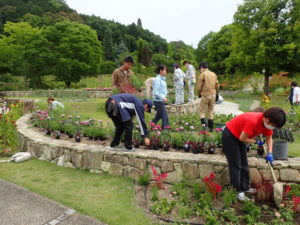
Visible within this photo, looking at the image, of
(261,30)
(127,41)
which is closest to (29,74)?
(261,30)

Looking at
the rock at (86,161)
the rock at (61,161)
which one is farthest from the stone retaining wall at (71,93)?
the rock at (86,161)

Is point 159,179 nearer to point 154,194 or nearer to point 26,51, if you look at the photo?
point 154,194

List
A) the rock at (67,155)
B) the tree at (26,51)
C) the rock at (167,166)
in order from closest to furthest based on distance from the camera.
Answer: the rock at (167,166), the rock at (67,155), the tree at (26,51)

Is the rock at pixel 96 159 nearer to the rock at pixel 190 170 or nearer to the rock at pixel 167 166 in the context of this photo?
the rock at pixel 167 166

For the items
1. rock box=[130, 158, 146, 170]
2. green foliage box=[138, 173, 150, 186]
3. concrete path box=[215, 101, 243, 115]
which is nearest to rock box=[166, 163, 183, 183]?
green foliage box=[138, 173, 150, 186]

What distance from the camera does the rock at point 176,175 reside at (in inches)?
142

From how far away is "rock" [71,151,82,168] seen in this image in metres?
4.25

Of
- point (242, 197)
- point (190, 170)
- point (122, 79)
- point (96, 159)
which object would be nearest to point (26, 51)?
point (122, 79)

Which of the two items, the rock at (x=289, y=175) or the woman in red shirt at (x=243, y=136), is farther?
the rock at (x=289, y=175)

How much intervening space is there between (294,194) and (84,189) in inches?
117

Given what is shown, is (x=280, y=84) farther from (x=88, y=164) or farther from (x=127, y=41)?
(x=127, y=41)

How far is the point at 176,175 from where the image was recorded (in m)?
3.63

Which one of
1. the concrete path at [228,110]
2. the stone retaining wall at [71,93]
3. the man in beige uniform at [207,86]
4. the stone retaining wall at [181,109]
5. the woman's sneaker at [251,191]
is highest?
the man in beige uniform at [207,86]

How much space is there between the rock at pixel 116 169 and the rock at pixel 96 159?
240 millimetres
